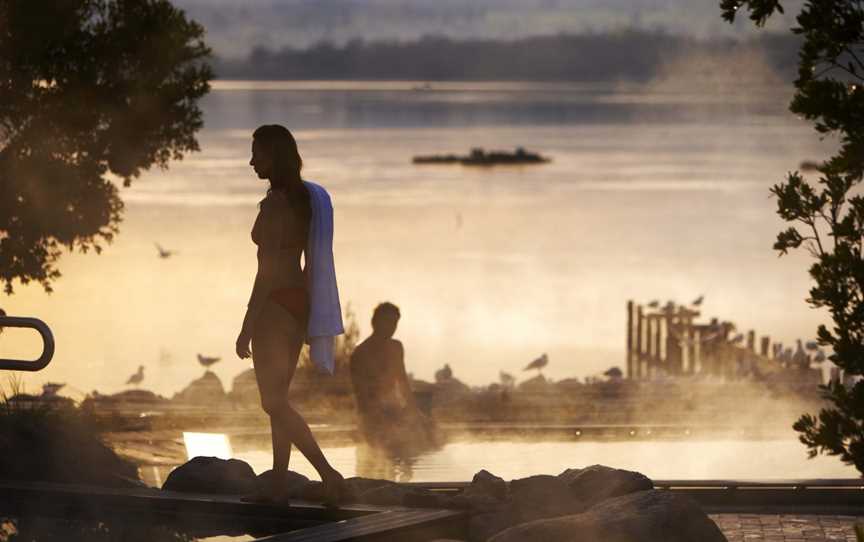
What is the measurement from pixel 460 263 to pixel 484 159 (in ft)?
161

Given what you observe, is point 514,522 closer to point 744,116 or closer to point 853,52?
point 853,52

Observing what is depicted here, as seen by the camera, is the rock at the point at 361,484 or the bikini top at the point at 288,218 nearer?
the bikini top at the point at 288,218

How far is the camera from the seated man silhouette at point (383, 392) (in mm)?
12805

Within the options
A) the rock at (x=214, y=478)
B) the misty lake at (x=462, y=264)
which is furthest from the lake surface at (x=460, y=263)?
the rock at (x=214, y=478)

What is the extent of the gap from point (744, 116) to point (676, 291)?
147546 mm

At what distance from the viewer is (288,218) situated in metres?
8.46

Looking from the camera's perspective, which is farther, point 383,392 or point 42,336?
point 383,392

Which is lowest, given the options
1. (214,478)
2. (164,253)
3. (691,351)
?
(214,478)

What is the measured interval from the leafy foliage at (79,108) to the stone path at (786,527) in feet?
23.7

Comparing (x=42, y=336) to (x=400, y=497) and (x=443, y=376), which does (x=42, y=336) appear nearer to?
(x=400, y=497)

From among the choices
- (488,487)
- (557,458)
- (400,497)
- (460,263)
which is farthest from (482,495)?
(460,263)

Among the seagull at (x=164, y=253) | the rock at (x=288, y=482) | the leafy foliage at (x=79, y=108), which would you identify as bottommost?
the rock at (x=288, y=482)

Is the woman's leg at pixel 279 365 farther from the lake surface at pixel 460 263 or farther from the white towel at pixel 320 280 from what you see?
the lake surface at pixel 460 263

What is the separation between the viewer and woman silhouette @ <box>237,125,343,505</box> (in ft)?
27.6
